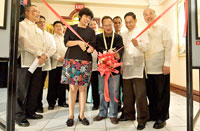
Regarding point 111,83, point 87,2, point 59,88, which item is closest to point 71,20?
point 87,2

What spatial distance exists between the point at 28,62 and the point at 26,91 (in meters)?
0.37

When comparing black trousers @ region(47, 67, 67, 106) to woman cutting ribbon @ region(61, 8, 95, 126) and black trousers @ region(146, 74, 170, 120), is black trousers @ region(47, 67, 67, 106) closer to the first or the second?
woman cutting ribbon @ region(61, 8, 95, 126)

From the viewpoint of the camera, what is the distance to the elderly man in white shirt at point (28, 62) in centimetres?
169

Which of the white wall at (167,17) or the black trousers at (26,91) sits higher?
the white wall at (167,17)

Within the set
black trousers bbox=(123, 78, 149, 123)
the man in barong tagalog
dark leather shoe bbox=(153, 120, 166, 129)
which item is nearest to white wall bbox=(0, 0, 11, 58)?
the man in barong tagalog

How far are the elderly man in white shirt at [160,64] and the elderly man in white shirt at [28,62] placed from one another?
140cm

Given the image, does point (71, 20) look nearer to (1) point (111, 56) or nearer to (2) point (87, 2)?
(2) point (87, 2)

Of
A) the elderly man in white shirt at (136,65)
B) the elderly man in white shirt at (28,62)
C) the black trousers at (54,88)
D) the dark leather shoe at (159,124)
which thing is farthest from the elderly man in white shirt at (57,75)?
the dark leather shoe at (159,124)

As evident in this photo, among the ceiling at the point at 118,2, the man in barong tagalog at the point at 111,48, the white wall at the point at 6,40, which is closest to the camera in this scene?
the white wall at the point at 6,40

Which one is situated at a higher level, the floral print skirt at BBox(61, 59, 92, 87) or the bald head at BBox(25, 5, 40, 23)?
the bald head at BBox(25, 5, 40, 23)

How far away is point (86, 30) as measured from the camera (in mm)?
1722

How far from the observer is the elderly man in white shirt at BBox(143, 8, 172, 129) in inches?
64.9

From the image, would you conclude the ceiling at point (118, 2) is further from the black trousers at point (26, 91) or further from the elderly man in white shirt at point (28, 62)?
the black trousers at point (26, 91)

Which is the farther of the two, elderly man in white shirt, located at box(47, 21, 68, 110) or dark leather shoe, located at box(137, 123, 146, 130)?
elderly man in white shirt, located at box(47, 21, 68, 110)
